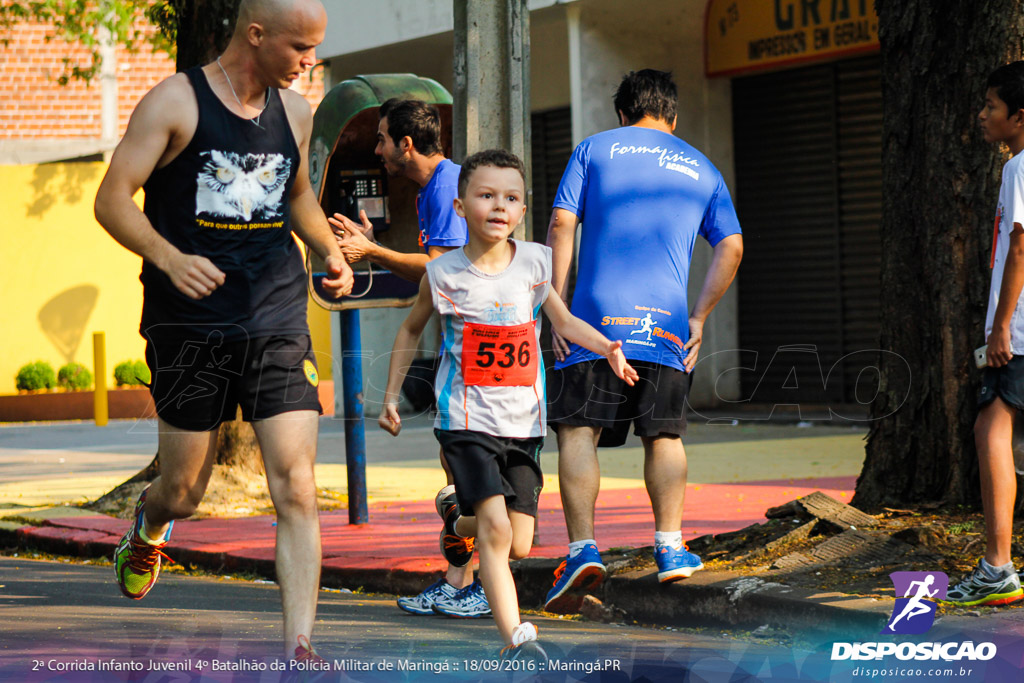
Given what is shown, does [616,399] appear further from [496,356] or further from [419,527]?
[419,527]

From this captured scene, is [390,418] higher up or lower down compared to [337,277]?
lower down

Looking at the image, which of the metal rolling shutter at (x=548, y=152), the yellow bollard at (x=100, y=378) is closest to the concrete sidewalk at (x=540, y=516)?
the yellow bollard at (x=100, y=378)

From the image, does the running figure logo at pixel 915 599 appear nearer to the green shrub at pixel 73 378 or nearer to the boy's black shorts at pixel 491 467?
the boy's black shorts at pixel 491 467

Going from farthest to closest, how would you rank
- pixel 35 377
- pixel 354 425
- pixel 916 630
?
pixel 35 377, pixel 354 425, pixel 916 630

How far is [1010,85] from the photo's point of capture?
5410 mm

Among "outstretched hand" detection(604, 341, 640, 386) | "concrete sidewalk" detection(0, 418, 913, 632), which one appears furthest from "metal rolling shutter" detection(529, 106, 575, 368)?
"outstretched hand" detection(604, 341, 640, 386)

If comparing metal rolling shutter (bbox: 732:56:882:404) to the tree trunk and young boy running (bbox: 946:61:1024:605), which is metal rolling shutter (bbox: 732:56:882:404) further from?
young boy running (bbox: 946:61:1024:605)

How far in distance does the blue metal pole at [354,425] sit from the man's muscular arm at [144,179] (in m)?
3.90

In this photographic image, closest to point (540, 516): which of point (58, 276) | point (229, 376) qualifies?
point (229, 376)

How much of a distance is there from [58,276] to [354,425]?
42.7 feet

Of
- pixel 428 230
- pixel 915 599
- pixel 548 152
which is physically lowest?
pixel 915 599

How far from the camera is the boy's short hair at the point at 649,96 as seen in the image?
5.99 m

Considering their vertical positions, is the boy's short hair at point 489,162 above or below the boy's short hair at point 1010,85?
below

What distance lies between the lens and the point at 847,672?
4.66m
